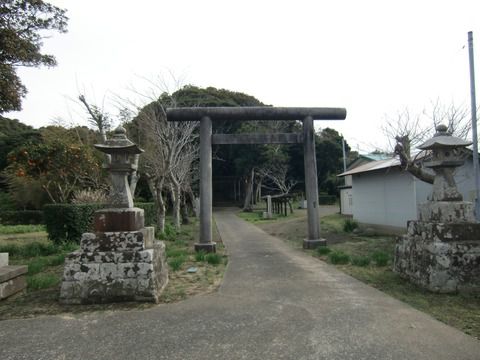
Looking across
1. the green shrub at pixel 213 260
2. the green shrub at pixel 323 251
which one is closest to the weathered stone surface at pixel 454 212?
the green shrub at pixel 323 251

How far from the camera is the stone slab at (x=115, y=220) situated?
5.22m

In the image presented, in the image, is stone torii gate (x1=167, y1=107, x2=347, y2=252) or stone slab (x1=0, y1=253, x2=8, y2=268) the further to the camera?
stone torii gate (x1=167, y1=107, x2=347, y2=252)

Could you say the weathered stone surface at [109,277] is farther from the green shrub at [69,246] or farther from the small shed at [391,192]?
the small shed at [391,192]

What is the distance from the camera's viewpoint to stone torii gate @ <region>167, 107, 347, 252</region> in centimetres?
955

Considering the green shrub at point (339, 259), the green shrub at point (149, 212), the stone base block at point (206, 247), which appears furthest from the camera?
the green shrub at point (149, 212)

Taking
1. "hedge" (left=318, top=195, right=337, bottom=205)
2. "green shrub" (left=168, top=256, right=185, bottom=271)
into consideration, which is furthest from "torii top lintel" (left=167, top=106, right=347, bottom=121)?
"hedge" (left=318, top=195, right=337, bottom=205)

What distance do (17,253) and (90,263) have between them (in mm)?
5749

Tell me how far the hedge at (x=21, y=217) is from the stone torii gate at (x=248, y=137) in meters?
17.4

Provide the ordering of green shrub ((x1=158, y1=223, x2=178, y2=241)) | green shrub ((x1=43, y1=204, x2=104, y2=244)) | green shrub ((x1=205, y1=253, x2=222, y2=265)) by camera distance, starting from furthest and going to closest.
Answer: green shrub ((x1=158, y1=223, x2=178, y2=241))
green shrub ((x1=43, y1=204, x2=104, y2=244))
green shrub ((x1=205, y1=253, x2=222, y2=265))

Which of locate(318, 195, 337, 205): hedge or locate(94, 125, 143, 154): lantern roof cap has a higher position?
locate(94, 125, 143, 154): lantern roof cap

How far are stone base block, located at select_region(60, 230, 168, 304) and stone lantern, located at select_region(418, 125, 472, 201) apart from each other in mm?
4679

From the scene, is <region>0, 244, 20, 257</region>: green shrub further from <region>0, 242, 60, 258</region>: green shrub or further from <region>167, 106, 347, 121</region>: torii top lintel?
<region>167, 106, 347, 121</region>: torii top lintel

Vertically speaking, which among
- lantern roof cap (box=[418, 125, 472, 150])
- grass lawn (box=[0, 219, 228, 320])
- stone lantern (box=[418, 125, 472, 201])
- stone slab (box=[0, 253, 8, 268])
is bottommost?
grass lawn (box=[0, 219, 228, 320])

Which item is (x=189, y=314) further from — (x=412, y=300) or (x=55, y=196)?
(x=55, y=196)
